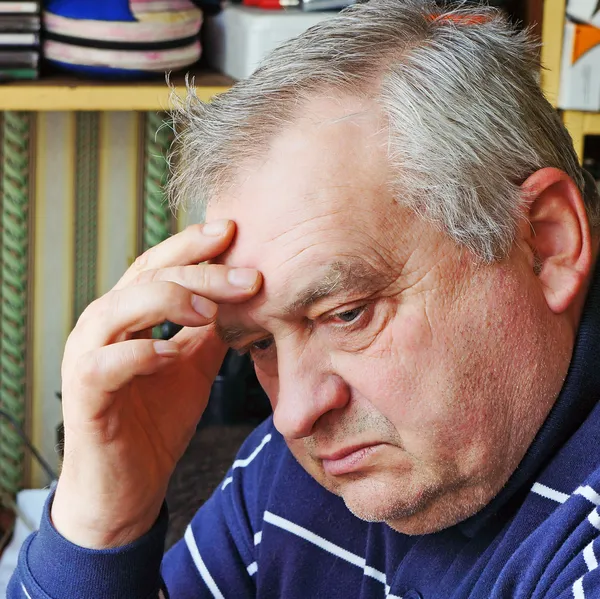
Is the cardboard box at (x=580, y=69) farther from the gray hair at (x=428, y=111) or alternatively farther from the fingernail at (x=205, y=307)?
the fingernail at (x=205, y=307)

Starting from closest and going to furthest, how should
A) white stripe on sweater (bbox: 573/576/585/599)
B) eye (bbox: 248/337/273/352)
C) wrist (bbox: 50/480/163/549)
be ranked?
white stripe on sweater (bbox: 573/576/585/599) < eye (bbox: 248/337/273/352) < wrist (bbox: 50/480/163/549)

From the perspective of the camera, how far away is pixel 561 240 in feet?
3.33

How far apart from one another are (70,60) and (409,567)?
3.87 feet

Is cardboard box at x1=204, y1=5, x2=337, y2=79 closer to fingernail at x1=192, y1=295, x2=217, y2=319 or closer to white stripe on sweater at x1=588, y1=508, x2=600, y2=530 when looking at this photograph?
fingernail at x1=192, y1=295, x2=217, y2=319

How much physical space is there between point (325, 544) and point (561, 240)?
0.48 meters

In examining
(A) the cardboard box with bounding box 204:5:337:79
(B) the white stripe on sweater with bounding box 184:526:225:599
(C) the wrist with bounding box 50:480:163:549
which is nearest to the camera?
(C) the wrist with bounding box 50:480:163:549

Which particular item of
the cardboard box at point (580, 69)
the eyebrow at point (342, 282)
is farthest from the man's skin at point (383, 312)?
the cardboard box at point (580, 69)

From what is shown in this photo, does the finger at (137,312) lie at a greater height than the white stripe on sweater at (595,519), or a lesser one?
greater

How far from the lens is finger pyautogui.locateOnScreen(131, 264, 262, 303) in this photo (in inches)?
38.7

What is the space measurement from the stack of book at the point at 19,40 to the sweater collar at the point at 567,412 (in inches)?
47.5

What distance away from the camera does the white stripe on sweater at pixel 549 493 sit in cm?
95

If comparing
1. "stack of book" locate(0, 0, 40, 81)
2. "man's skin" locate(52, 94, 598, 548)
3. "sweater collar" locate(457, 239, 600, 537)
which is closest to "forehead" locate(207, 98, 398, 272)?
"man's skin" locate(52, 94, 598, 548)

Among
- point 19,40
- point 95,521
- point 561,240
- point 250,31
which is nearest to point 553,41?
point 250,31

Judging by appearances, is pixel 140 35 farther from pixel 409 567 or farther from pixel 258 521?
pixel 409 567
